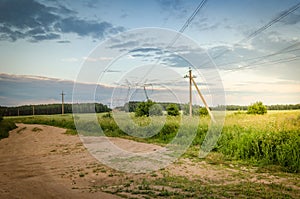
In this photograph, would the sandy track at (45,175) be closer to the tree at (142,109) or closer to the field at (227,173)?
the field at (227,173)

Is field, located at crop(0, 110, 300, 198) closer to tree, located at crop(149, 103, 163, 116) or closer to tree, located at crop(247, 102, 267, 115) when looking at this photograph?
tree, located at crop(149, 103, 163, 116)

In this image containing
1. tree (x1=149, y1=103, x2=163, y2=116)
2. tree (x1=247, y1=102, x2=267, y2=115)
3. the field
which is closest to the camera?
the field

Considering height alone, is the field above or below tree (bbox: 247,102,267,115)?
below

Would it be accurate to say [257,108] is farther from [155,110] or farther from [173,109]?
[155,110]

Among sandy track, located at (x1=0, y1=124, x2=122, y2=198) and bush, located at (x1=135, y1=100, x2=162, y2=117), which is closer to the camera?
sandy track, located at (x1=0, y1=124, x2=122, y2=198)

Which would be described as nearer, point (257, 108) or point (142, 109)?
point (142, 109)

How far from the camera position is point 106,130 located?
23.5m

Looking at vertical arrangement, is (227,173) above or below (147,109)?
below

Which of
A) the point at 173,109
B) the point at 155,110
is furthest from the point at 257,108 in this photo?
the point at 155,110

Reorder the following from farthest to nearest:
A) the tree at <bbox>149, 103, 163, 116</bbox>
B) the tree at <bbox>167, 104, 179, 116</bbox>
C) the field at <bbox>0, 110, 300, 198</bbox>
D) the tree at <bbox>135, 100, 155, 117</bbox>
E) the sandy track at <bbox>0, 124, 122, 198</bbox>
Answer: the tree at <bbox>167, 104, 179, 116</bbox>
the tree at <bbox>149, 103, 163, 116</bbox>
the tree at <bbox>135, 100, 155, 117</bbox>
the field at <bbox>0, 110, 300, 198</bbox>
the sandy track at <bbox>0, 124, 122, 198</bbox>

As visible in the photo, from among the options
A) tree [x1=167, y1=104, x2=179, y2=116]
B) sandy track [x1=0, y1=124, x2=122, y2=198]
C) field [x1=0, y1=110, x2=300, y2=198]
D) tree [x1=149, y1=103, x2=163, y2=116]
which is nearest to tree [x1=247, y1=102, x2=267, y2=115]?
tree [x1=167, y1=104, x2=179, y2=116]

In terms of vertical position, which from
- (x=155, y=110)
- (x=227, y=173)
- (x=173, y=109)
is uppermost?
(x=173, y=109)

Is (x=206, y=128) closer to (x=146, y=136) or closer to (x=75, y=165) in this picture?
(x=146, y=136)

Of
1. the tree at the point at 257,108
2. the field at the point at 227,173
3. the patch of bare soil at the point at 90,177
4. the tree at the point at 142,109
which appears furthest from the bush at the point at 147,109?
the tree at the point at 257,108
